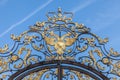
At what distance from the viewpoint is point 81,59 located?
7086 millimetres

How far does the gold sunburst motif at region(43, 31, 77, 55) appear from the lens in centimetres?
710

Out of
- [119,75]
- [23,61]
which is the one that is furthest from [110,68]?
[23,61]

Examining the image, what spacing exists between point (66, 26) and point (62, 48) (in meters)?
0.33

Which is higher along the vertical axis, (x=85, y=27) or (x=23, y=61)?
(x=85, y=27)

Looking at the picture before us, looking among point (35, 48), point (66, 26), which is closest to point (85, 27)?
point (66, 26)

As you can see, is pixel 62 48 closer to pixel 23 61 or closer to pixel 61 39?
pixel 61 39

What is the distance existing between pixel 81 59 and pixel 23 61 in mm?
793

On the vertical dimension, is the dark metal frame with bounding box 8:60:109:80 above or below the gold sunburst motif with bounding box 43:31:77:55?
below

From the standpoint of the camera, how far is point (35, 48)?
23.4 feet

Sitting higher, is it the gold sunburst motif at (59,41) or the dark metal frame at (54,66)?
the gold sunburst motif at (59,41)

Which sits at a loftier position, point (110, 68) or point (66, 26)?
point (66, 26)

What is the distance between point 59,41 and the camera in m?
7.12

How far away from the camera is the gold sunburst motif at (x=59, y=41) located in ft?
23.3

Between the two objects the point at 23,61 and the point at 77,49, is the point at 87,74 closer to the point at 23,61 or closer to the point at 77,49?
the point at 77,49
